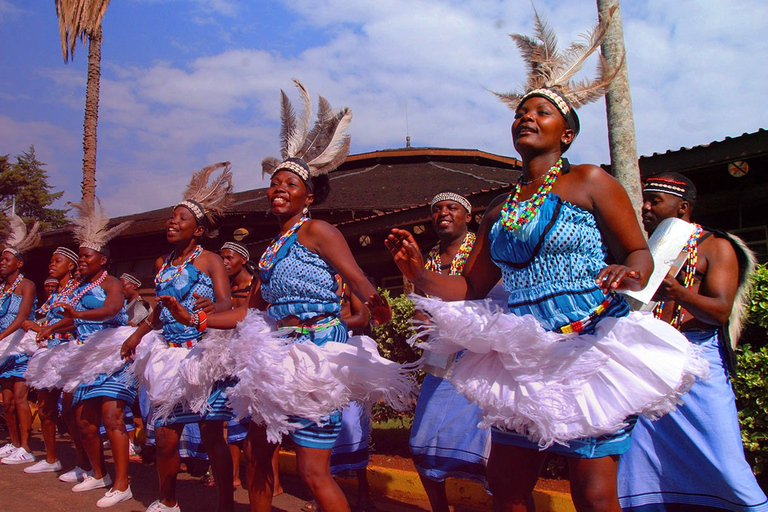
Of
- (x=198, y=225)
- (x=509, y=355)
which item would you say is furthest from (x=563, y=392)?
(x=198, y=225)

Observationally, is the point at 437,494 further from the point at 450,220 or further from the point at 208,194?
the point at 208,194

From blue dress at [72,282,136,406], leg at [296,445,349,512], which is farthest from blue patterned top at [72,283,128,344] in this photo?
leg at [296,445,349,512]

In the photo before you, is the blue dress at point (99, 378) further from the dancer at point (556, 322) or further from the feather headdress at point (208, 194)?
the dancer at point (556, 322)

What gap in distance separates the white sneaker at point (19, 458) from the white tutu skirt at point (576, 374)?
21.7 ft

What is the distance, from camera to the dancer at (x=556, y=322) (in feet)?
7.21

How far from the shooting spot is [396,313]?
6.43 metres

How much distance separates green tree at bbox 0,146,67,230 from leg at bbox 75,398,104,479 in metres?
27.1

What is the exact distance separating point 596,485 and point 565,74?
169 cm

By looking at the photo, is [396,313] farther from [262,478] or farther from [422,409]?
[262,478]

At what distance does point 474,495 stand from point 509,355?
3135 millimetres

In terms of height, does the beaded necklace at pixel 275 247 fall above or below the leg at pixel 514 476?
above

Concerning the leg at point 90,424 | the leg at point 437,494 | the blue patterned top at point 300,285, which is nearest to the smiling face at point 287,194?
the blue patterned top at point 300,285

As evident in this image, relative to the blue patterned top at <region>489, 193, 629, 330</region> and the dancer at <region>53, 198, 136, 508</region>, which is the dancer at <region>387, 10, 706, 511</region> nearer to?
the blue patterned top at <region>489, 193, 629, 330</region>

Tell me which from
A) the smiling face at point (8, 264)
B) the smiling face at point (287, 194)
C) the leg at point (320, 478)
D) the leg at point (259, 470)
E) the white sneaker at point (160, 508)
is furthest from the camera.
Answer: the smiling face at point (8, 264)
